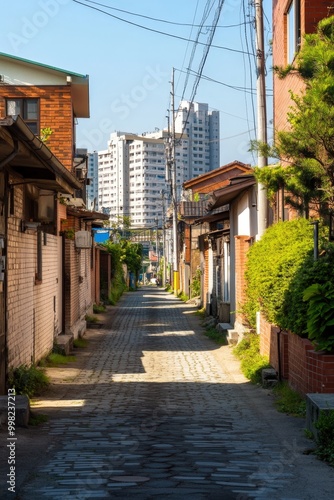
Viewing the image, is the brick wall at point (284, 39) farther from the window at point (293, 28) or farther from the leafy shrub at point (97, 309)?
the leafy shrub at point (97, 309)

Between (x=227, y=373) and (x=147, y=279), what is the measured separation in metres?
113

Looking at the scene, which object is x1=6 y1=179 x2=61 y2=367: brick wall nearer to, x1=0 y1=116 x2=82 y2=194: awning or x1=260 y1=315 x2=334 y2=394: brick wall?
x1=0 y1=116 x2=82 y2=194: awning

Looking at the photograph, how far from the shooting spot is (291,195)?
11.3 m

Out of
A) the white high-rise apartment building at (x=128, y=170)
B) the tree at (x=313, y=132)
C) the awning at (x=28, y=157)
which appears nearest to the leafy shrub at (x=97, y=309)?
the awning at (x=28, y=157)

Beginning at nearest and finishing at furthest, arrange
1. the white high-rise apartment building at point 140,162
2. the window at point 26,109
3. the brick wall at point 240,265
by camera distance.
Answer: the brick wall at point 240,265
the window at point 26,109
the white high-rise apartment building at point 140,162

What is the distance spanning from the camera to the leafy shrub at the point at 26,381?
1121 cm

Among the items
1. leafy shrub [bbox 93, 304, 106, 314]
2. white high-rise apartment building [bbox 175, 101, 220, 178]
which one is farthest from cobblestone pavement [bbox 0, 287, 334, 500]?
white high-rise apartment building [bbox 175, 101, 220, 178]

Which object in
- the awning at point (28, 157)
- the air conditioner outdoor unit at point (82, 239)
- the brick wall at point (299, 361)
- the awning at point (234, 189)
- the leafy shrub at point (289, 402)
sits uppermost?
the awning at point (234, 189)

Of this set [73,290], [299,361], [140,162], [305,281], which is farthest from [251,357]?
[140,162]

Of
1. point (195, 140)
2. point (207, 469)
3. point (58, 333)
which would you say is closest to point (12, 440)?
point (207, 469)

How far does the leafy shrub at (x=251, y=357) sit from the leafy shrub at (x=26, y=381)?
385 centimetres

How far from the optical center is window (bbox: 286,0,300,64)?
15.7m

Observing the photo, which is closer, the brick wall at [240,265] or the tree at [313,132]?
the tree at [313,132]

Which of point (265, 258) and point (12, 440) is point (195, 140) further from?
point (12, 440)
